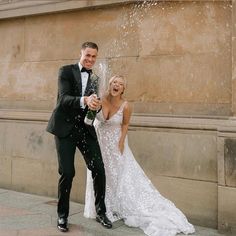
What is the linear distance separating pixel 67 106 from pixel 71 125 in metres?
0.22

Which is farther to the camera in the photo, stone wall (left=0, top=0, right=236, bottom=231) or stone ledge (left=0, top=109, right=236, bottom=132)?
Result: stone wall (left=0, top=0, right=236, bottom=231)

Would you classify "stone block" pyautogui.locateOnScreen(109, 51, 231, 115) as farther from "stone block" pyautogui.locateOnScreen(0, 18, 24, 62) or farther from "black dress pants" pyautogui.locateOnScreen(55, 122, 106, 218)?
"stone block" pyautogui.locateOnScreen(0, 18, 24, 62)

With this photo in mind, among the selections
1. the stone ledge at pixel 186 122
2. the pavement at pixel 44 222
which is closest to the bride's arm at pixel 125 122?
the stone ledge at pixel 186 122

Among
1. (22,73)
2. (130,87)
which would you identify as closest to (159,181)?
(130,87)

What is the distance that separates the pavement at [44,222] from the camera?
4773 mm

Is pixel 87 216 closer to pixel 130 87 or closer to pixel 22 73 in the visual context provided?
pixel 130 87

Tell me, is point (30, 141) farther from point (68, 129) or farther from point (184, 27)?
point (184, 27)

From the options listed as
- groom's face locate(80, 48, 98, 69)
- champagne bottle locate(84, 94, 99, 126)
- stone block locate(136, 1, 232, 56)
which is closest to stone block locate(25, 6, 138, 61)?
stone block locate(136, 1, 232, 56)

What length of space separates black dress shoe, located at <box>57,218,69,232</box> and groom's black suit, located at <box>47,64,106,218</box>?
5 cm

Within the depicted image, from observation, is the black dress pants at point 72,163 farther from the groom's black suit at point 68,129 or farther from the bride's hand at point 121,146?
the bride's hand at point 121,146

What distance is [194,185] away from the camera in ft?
16.9

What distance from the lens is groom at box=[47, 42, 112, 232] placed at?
470 centimetres

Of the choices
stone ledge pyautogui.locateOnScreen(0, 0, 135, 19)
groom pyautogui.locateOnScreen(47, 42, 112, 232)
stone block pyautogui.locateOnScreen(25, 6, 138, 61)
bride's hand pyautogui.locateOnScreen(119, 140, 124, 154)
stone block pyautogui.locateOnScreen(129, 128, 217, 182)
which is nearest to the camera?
groom pyautogui.locateOnScreen(47, 42, 112, 232)

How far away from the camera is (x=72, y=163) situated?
4762 millimetres
